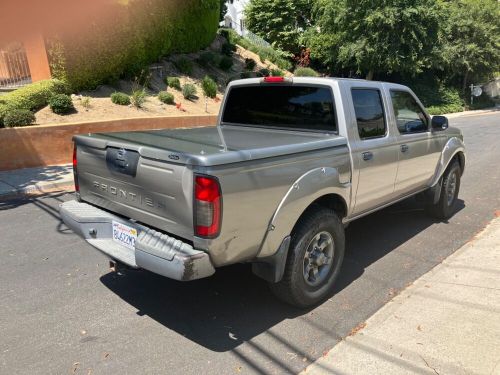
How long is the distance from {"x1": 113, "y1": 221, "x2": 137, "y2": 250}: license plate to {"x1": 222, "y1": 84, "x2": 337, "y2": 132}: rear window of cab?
1874mm

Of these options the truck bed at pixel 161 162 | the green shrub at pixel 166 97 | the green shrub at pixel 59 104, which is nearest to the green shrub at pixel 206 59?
the green shrub at pixel 166 97

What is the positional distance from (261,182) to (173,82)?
13.6 meters

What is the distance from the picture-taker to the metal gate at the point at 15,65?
505 inches

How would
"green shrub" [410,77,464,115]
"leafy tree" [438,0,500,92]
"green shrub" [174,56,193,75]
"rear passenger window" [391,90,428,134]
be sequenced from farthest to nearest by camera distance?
"green shrub" [410,77,464,115]
"leafy tree" [438,0,500,92]
"green shrub" [174,56,193,75]
"rear passenger window" [391,90,428,134]

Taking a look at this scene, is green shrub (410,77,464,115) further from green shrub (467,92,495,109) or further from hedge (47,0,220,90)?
hedge (47,0,220,90)

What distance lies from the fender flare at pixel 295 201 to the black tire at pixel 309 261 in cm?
15

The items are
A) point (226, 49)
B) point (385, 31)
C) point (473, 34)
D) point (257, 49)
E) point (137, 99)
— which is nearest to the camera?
point (137, 99)

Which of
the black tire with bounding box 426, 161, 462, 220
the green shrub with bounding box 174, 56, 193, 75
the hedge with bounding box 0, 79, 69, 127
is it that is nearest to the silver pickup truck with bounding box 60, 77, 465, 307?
the black tire with bounding box 426, 161, 462, 220

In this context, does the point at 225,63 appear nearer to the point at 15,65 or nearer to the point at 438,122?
the point at 15,65

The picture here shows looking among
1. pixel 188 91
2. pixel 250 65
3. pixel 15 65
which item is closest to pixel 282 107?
pixel 15 65

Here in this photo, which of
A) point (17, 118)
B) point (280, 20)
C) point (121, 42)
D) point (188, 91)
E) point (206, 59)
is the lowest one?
point (17, 118)

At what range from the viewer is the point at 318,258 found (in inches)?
148

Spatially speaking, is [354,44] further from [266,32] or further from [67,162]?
[67,162]

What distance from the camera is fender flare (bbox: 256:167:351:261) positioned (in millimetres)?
3201
